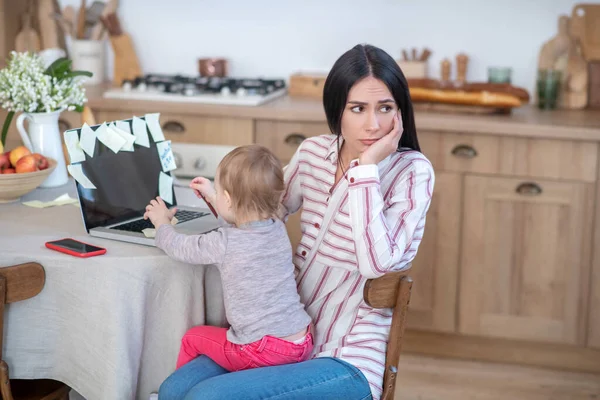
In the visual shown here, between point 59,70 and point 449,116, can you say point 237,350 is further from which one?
point 449,116

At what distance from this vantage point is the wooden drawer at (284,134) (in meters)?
3.34

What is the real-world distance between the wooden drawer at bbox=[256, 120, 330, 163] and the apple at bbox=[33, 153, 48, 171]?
3.87 feet

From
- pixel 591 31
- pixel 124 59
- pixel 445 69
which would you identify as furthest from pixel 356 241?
pixel 124 59

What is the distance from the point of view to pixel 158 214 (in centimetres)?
198

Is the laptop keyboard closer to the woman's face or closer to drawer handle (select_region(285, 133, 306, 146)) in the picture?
the woman's face

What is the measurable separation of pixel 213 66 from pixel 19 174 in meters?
1.78

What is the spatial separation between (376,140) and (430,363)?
5.55 feet

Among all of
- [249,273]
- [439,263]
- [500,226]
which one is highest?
[249,273]

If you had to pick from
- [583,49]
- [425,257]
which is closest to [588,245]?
[425,257]

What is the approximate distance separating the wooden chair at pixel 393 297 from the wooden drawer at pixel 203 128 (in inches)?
64.8

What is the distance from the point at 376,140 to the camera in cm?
194

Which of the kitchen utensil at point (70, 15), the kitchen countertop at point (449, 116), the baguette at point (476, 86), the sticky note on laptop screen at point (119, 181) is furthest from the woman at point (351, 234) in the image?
the kitchen utensil at point (70, 15)

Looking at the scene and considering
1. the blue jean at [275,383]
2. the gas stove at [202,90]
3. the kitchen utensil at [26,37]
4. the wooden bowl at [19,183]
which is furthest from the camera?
the kitchen utensil at [26,37]

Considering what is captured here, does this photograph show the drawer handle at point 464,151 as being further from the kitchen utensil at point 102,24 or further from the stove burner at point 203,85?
the kitchen utensil at point 102,24
